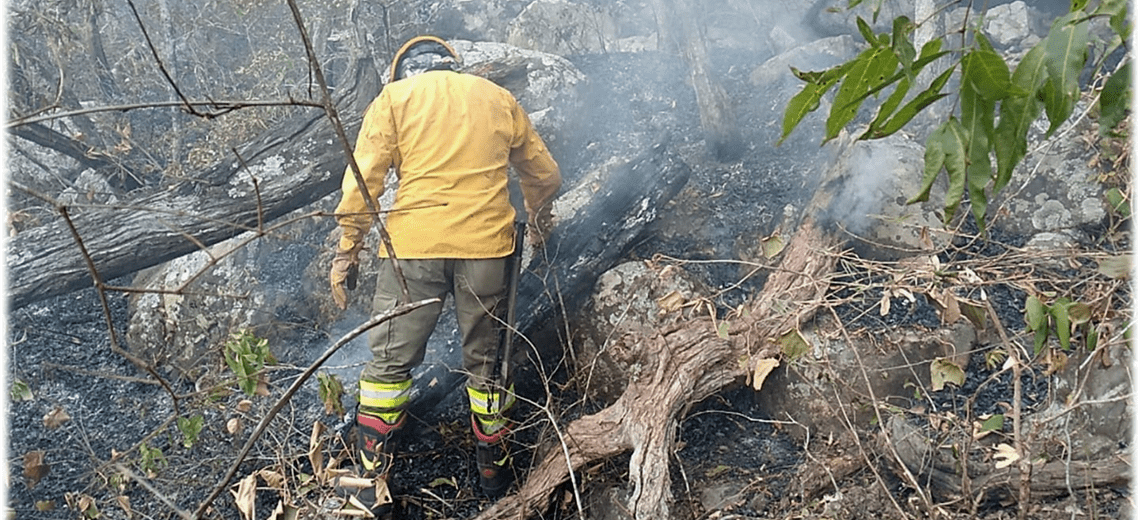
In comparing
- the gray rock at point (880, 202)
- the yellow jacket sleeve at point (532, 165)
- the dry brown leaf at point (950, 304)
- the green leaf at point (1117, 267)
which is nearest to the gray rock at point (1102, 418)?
the dry brown leaf at point (950, 304)

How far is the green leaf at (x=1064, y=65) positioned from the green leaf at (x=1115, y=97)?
0.49ft

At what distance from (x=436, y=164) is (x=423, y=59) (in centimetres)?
64

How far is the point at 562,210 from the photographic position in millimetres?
4383

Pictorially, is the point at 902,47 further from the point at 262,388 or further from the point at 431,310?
the point at 431,310

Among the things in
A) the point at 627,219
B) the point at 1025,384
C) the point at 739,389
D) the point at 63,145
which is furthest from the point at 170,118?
the point at 1025,384

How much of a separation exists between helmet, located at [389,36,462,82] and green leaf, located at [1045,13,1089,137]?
293 centimetres

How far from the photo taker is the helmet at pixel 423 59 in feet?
12.2

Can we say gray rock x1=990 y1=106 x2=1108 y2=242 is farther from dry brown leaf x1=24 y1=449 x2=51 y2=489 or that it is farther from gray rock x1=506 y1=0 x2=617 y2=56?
A: dry brown leaf x1=24 y1=449 x2=51 y2=489

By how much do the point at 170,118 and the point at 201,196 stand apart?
2716 millimetres

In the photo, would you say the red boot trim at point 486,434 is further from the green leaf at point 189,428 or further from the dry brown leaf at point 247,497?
the dry brown leaf at point 247,497

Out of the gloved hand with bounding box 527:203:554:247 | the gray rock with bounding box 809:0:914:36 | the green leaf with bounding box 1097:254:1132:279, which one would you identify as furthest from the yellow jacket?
the gray rock with bounding box 809:0:914:36

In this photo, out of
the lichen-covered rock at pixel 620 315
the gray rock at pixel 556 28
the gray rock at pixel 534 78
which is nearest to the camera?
the lichen-covered rock at pixel 620 315

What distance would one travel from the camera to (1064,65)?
3.56 feet

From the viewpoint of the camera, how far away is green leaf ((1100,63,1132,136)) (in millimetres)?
1203
